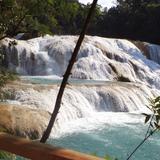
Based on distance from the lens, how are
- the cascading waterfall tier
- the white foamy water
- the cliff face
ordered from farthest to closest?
the cascading waterfall tier → the white foamy water → the cliff face

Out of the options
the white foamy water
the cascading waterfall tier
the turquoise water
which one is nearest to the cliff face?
the turquoise water

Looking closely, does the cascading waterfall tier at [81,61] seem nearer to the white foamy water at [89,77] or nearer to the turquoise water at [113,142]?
the white foamy water at [89,77]

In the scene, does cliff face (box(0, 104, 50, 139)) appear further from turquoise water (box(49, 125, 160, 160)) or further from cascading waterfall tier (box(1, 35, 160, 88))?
cascading waterfall tier (box(1, 35, 160, 88))

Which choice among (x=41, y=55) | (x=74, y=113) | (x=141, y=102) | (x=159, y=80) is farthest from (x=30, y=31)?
(x=159, y=80)

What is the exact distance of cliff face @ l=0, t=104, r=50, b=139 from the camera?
33.9ft

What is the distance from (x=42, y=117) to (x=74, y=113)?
7.85 ft

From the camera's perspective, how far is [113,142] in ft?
35.1

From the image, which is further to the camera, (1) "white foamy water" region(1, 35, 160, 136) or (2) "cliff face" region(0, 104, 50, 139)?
(1) "white foamy water" region(1, 35, 160, 136)

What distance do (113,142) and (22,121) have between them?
2068 millimetres

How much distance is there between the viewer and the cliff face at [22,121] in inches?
407

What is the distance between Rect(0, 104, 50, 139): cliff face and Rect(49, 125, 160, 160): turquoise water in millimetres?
469

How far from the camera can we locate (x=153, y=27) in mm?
38312

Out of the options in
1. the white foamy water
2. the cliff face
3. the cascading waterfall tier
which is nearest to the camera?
the cliff face

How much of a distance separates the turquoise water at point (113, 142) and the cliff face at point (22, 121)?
1.54ft
